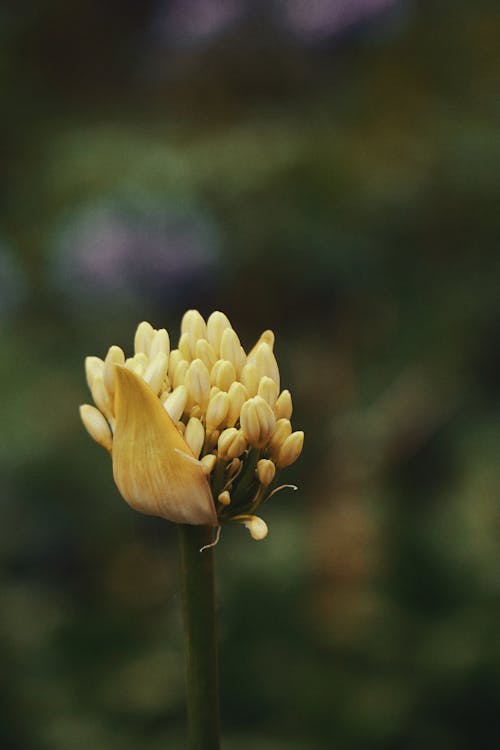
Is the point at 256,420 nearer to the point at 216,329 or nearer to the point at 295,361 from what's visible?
the point at 216,329

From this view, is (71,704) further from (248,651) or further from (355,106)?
(355,106)

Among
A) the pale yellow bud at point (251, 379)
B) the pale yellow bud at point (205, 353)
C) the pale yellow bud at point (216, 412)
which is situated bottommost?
the pale yellow bud at point (216, 412)

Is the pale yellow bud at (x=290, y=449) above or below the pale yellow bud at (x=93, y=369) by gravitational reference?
below

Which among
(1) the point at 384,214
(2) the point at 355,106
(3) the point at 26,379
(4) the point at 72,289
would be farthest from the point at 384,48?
(3) the point at 26,379

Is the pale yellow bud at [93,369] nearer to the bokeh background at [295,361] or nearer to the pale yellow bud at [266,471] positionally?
the pale yellow bud at [266,471]

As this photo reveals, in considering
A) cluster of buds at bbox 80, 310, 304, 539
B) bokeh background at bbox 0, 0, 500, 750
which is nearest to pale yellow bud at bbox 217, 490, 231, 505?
cluster of buds at bbox 80, 310, 304, 539

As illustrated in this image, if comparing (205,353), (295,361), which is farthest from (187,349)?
(295,361)

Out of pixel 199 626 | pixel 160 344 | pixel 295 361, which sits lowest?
pixel 199 626

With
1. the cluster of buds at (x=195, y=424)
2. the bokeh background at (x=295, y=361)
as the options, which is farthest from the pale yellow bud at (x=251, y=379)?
the bokeh background at (x=295, y=361)

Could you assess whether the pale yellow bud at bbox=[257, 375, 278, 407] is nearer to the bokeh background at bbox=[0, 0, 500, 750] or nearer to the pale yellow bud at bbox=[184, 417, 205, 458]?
the pale yellow bud at bbox=[184, 417, 205, 458]
